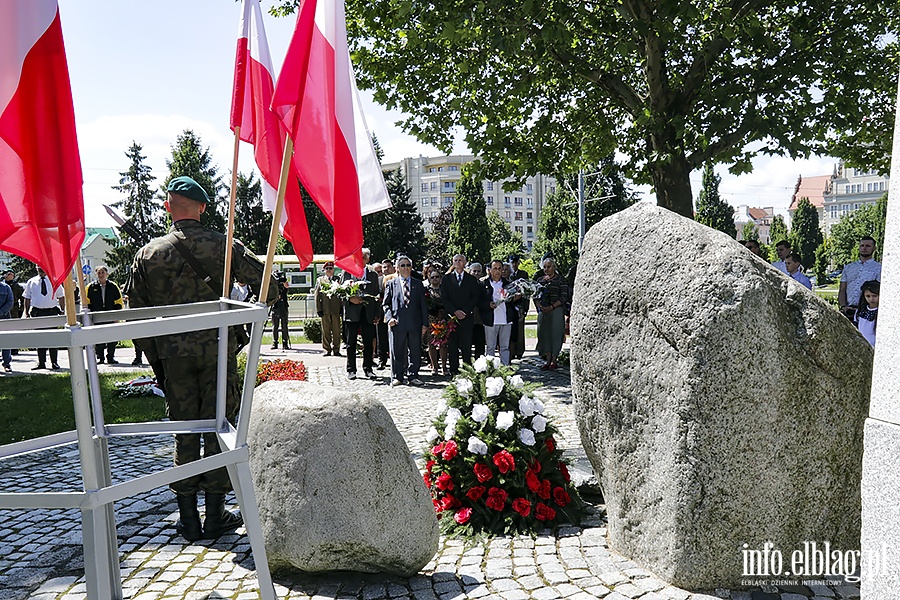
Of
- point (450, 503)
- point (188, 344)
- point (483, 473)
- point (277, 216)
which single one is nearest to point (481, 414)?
point (483, 473)

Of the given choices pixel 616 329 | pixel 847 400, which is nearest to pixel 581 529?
pixel 616 329

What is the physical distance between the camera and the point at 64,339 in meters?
2.04

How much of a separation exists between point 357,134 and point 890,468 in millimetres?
2561

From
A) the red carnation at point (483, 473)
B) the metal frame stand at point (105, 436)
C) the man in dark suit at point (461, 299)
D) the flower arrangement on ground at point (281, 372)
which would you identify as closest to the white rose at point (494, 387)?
the red carnation at point (483, 473)

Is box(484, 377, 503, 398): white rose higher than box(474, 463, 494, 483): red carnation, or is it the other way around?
box(484, 377, 503, 398): white rose

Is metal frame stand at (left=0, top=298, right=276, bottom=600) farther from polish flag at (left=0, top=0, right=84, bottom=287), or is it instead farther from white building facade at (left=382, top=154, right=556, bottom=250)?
white building facade at (left=382, top=154, right=556, bottom=250)

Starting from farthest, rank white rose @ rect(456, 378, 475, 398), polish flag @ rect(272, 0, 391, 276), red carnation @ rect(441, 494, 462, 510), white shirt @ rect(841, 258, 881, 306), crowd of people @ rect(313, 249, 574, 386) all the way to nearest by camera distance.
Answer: crowd of people @ rect(313, 249, 574, 386)
white shirt @ rect(841, 258, 881, 306)
white rose @ rect(456, 378, 475, 398)
red carnation @ rect(441, 494, 462, 510)
polish flag @ rect(272, 0, 391, 276)

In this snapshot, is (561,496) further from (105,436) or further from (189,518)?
(105,436)

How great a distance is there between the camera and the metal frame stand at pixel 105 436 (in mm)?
2092

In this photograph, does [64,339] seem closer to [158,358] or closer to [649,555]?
[158,358]

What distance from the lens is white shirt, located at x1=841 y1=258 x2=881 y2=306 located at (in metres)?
10.3

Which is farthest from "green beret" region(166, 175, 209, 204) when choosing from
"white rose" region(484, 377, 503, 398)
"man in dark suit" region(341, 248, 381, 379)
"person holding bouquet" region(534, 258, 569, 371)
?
"person holding bouquet" region(534, 258, 569, 371)

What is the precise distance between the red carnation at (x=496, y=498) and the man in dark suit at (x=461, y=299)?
730 cm

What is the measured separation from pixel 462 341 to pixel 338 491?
854cm
